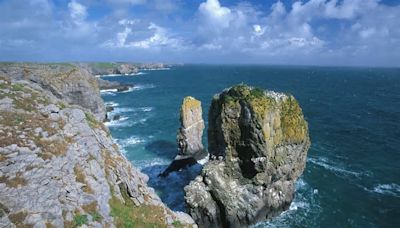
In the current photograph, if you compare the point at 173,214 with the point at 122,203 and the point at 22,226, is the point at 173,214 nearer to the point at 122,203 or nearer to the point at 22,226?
the point at 122,203

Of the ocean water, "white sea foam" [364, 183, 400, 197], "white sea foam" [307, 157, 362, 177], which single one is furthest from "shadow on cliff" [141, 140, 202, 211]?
"white sea foam" [364, 183, 400, 197]

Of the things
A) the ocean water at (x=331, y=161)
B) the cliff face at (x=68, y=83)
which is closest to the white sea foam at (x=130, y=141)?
the ocean water at (x=331, y=161)

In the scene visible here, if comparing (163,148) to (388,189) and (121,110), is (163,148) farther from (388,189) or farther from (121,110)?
(121,110)

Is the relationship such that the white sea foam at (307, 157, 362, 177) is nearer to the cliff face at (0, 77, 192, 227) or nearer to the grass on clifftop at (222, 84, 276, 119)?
the grass on clifftop at (222, 84, 276, 119)

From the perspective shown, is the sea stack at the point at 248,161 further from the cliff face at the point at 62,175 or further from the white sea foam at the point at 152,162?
the white sea foam at the point at 152,162

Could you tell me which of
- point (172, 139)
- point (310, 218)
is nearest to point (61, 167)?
point (310, 218)

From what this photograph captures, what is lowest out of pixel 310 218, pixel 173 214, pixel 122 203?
pixel 310 218
